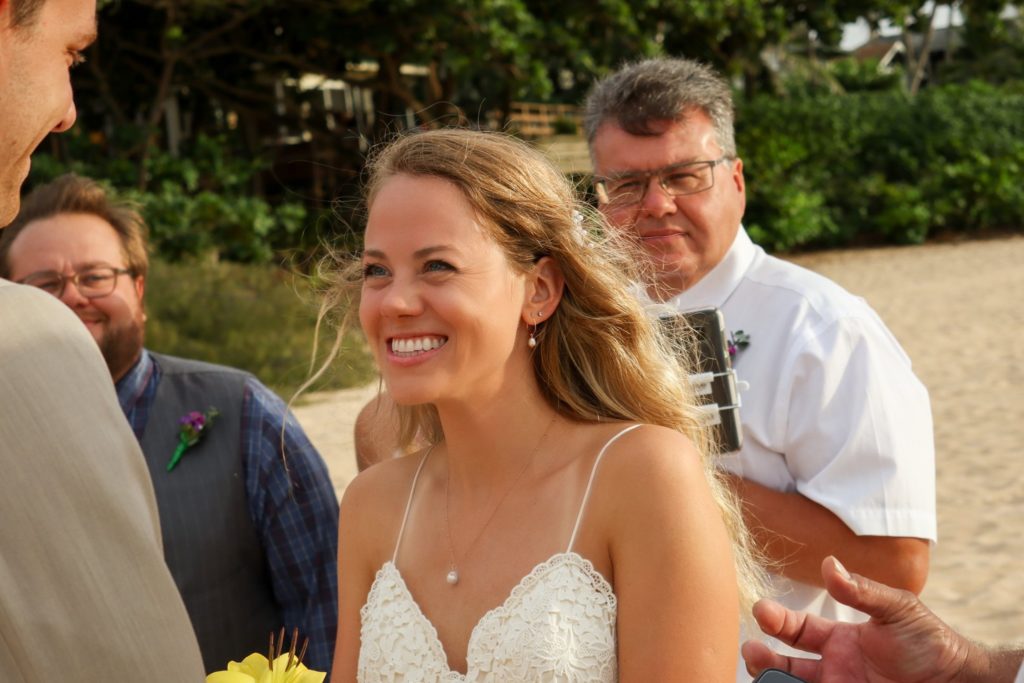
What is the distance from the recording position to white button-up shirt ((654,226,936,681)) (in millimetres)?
2838

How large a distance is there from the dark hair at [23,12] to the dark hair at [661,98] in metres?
2.10

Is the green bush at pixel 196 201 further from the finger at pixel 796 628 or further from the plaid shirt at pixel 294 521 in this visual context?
the finger at pixel 796 628

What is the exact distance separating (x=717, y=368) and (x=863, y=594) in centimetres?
84

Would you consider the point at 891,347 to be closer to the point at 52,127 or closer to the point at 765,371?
the point at 765,371

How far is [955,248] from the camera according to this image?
85.0 feet

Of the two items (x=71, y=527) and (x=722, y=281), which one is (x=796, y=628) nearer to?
(x=722, y=281)

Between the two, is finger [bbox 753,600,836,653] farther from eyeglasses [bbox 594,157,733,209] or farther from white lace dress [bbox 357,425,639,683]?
eyeglasses [bbox 594,157,733,209]

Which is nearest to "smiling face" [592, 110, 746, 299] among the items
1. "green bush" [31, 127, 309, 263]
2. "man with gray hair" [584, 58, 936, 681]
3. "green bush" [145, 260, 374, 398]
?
"man with gray hair" [584, 58, 936, 681]

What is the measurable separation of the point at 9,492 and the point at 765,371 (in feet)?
7.26

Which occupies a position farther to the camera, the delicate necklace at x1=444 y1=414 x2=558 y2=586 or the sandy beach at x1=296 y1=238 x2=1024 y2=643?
the sandy beach at x1=296 y1=238 x2=1024 y2=643

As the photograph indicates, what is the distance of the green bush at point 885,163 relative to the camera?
2575 cm

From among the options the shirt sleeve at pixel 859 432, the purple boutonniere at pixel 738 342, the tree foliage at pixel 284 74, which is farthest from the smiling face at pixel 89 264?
the tree foliage at pixel 284 74

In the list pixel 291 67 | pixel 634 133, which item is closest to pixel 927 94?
pixel 291 67

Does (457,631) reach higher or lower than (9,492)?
lower
